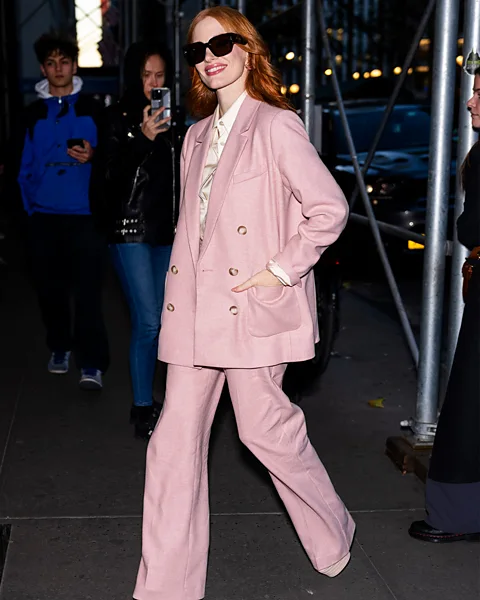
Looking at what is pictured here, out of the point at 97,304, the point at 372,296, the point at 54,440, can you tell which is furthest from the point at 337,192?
the point at 372,296

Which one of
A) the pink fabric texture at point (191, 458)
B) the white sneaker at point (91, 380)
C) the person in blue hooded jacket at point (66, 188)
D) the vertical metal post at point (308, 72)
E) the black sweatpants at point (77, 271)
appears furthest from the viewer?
the vertical metal post at point (308, 72)

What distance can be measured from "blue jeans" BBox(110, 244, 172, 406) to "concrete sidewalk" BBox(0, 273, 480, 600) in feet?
1.17

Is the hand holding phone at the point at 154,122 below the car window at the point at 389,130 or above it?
above

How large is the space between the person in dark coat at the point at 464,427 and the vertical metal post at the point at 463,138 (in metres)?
0.38

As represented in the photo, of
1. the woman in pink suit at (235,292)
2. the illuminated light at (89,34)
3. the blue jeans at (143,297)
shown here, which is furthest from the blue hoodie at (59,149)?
the illuminated light at (89,34)

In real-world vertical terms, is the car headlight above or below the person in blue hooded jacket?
below

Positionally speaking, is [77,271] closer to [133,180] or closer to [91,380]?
[91,380]

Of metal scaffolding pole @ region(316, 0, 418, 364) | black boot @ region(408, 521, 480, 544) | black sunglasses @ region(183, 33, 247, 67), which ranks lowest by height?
black boot @ region(408, 521, 480, 544)

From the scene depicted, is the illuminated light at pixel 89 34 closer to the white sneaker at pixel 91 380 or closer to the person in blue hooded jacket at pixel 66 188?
the person in blue hooded jacket at pixel 66 188

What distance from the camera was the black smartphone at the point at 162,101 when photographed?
5.24 meters

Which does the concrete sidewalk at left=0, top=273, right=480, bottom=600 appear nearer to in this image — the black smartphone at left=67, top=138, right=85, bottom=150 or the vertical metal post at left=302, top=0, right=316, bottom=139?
the black smartphone at left=67, top=138, right=85, bottom=150

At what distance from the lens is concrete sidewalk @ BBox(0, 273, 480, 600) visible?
3932mm

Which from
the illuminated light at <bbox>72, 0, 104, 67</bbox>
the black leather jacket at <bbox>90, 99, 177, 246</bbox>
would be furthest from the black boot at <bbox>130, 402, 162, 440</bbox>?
the illuminated light at <bbox>72, 0, 104, 67</bbox>

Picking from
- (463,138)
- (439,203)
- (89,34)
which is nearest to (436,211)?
(439,203)
